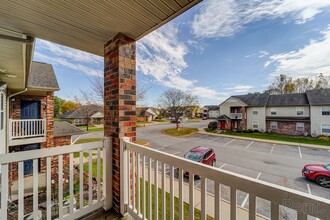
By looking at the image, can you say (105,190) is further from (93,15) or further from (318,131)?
(318,131)

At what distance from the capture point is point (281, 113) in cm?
1678

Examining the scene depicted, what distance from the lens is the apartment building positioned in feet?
46.3

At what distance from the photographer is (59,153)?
1.69 meters

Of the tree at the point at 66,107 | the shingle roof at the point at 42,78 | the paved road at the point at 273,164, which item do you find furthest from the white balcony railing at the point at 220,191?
the tree at the point at 66,107

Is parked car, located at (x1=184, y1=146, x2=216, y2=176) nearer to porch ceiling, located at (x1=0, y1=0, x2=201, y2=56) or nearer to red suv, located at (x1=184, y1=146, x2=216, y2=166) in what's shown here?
red suv, located at (x1=184, y1=146, x2=216, y2=166)

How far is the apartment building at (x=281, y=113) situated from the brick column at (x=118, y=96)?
19.4 metres

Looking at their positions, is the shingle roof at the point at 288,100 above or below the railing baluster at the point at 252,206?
above

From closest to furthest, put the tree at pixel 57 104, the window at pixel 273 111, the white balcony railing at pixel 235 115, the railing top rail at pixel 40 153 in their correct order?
the railing top rail at pixel 40 153
the window at pixel 273 111
the white balcony railing at pixel 235 115
the tree at pixel 57 104

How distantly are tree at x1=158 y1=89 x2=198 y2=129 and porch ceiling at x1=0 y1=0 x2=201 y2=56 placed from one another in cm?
1933

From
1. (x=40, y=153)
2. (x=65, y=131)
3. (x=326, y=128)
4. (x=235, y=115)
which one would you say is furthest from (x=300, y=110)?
(x=65, y=131)

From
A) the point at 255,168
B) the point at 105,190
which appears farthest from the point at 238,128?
the point at 105,190

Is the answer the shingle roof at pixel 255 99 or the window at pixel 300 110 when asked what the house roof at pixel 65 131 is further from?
the window at pixel 300 110

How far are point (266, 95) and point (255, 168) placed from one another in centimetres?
1488

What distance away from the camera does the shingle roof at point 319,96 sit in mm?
13844
